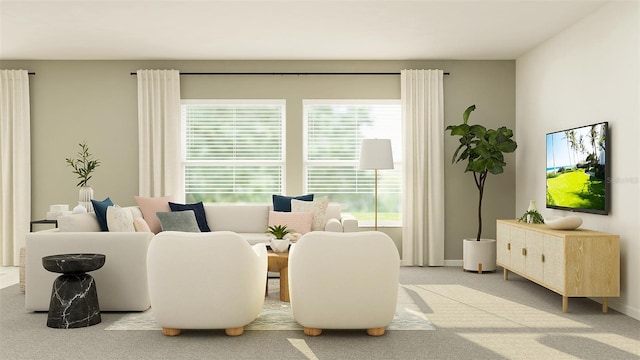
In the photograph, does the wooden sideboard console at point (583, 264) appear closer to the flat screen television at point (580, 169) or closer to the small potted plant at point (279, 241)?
the flat screen television at point (580, 169)

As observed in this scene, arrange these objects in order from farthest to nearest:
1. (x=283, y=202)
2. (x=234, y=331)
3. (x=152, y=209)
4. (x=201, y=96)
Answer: (x=201, y=96), (x=283, y=202), (x=152, y=209), (x=234, y=331)

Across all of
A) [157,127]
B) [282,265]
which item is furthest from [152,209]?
[282,265]

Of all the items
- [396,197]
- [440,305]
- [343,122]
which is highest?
[343,122]

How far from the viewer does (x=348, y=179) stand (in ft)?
25.5

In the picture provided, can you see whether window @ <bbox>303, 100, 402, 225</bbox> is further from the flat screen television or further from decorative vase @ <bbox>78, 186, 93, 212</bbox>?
decorative vase @ <bbox>78, 186, 93, 212</bbox>

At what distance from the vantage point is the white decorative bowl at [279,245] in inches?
200

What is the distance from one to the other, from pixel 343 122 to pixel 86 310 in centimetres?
431

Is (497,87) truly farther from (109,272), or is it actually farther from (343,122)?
(109,272)

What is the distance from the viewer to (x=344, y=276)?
3.83 meters

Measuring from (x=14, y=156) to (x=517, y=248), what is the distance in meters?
6.24

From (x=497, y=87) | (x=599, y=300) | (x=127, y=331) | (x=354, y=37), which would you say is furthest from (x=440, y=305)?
(x=497, y=87)

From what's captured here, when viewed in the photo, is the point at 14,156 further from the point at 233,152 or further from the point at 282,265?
the point at 282,265

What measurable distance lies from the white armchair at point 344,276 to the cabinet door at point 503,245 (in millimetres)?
2734

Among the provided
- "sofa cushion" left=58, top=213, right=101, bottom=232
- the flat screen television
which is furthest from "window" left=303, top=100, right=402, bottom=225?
"sofa cushion" left=58, top=213, right=101, bottom=232
